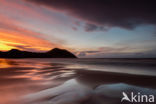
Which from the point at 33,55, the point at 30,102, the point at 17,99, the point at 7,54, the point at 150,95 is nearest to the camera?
the point at 30,102

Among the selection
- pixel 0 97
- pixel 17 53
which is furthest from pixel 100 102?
pixel 17 53

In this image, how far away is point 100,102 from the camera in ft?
10.6

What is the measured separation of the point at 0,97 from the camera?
3520mm

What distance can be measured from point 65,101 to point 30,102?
125 centimetres

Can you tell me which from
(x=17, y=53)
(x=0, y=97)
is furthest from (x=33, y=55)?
(x=0, y=97)

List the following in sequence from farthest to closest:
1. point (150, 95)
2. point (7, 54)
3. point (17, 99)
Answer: point (7, 54), point (150, 95), point (17, 99)

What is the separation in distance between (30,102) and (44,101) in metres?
0.49

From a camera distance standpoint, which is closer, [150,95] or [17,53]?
[150,95]

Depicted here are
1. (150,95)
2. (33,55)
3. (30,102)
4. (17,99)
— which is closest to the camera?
(30,102)

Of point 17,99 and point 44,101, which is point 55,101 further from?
point 17,99

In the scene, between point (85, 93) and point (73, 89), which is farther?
point (73, 89)

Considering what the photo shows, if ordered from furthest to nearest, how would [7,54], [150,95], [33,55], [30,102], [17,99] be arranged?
[33,55] < [7,54] < [150,95] < [17,99] < [30,102]

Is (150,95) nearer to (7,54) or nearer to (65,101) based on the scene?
(65,101)

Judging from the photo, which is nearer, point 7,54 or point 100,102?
point 100,102
